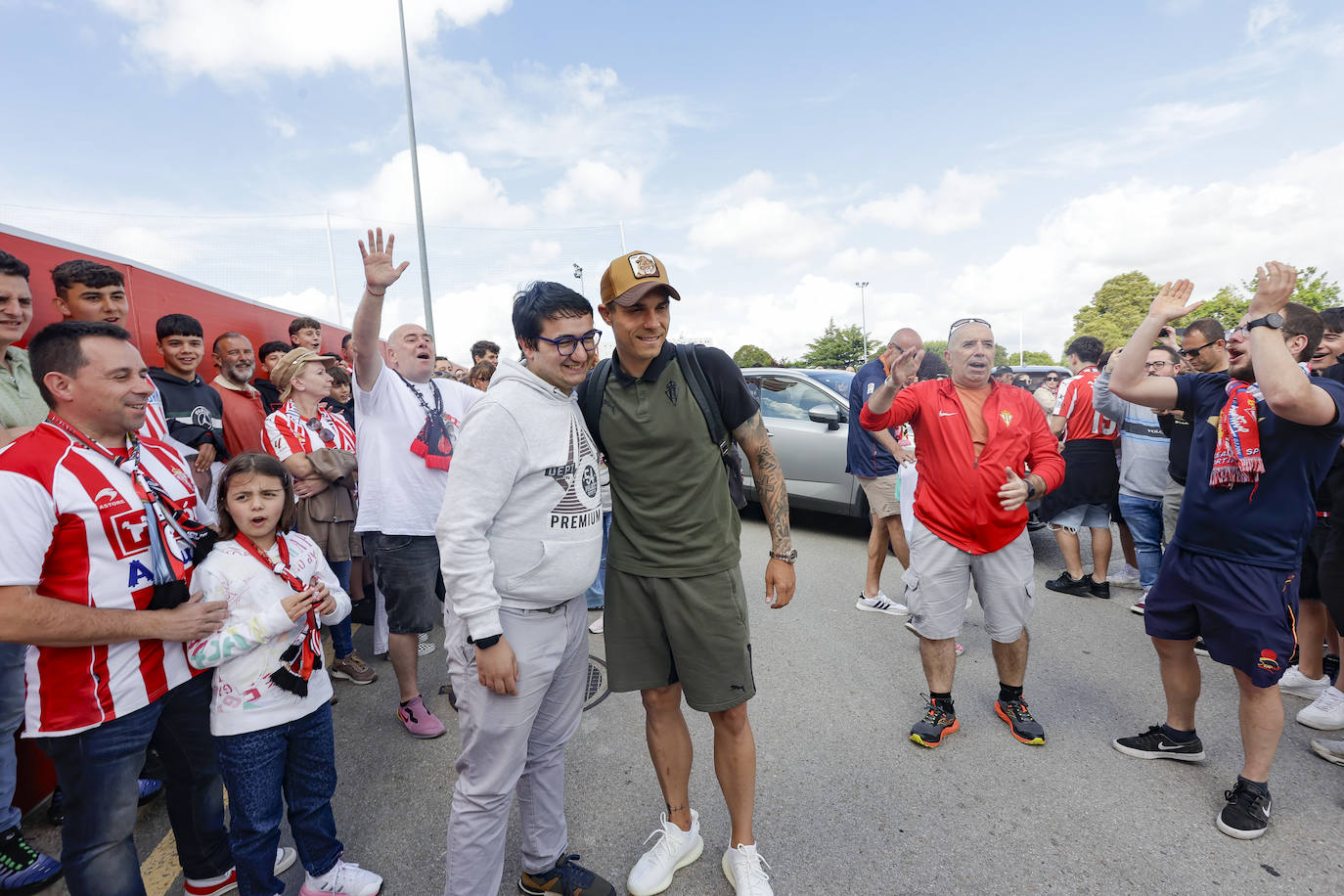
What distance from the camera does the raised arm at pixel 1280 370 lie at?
2.22m

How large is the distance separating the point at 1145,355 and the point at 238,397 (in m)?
4.71

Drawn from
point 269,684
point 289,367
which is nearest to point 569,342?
point 269,684

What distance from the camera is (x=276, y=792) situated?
199 centimetres

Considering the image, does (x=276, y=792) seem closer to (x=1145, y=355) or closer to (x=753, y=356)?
(x=1145, y=355)

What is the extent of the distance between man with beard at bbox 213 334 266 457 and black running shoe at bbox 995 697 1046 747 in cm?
434

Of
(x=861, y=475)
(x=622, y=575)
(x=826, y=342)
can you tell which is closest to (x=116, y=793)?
(x=622, y=575)

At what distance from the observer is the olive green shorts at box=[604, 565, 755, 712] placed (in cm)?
210

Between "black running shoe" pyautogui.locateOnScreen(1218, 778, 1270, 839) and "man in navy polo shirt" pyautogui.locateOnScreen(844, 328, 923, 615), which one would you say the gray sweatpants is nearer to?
"black running shoe" pyautogui.locateOnScreen(1218, 778, 1270, 839)

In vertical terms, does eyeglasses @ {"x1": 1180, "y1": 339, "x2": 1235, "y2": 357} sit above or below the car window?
above

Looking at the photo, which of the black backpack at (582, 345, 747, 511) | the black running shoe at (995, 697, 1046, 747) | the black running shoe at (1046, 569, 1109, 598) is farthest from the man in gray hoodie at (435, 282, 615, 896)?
the black running shoe at (1046, 569, 1109, 598)

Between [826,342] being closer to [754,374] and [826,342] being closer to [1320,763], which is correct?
[754,374]

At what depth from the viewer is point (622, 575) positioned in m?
2.18

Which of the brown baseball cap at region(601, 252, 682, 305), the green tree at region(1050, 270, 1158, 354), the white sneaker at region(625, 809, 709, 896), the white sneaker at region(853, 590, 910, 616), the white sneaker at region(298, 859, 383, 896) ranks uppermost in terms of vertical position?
the green tree at region(1050, 270, 1158, 354)

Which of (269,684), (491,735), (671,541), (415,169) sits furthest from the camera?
(415,169)
